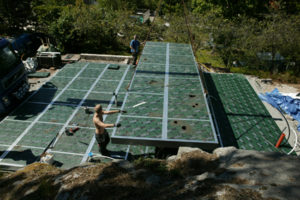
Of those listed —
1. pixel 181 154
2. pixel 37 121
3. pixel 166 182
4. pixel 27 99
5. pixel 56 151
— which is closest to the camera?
pixel 166 182

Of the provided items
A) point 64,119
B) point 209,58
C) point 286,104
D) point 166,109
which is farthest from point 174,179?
point 209,58

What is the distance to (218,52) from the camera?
24.4 meters

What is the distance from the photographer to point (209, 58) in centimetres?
2508

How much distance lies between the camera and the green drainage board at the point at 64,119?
7.48m

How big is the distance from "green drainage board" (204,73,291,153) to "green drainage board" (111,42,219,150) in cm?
209

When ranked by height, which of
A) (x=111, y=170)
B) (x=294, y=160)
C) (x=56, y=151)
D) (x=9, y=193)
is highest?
(x=294, y=160)

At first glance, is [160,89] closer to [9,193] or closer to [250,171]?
[250,171]

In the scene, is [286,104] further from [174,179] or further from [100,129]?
[174,179]

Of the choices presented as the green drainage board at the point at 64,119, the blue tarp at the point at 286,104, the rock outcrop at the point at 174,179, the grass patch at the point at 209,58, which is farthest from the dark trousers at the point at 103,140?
the grass patch at the point at 209,58

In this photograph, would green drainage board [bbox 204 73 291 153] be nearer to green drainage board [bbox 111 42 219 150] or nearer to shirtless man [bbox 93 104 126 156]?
green drainage board [bbox 111 42 219 150]

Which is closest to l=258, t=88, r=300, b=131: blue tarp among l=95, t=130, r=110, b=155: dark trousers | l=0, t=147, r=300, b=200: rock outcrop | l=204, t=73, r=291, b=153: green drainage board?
l=204, t=73, r=291, b=153: green drainage board

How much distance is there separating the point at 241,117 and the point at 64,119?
8247mm

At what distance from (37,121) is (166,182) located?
756 cm

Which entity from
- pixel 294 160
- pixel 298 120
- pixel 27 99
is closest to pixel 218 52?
pixel 298 120
